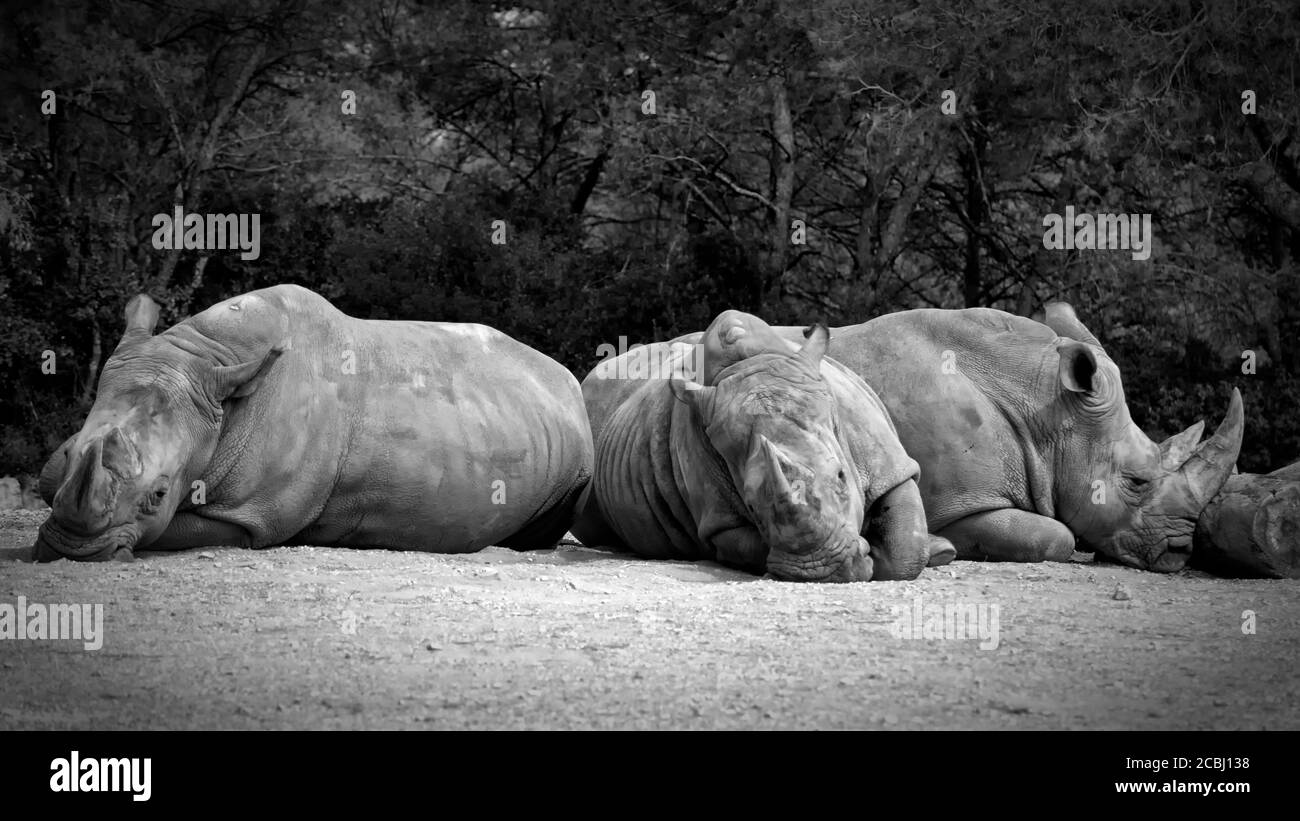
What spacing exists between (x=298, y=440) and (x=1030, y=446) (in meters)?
4.02

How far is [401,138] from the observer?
61.8 feet

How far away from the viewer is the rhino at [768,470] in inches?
293

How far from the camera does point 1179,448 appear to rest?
30.8 ft

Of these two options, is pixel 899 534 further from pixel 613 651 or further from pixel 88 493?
pixel 88 493

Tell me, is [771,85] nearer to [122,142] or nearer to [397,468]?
[122,142]

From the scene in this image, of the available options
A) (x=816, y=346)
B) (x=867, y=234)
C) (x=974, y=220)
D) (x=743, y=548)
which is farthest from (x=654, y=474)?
(x=974, y=220)

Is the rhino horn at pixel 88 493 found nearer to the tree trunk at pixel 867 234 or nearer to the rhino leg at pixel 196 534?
the rhino leg at pixel 196 534

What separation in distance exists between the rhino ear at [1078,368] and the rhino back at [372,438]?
2.88 m

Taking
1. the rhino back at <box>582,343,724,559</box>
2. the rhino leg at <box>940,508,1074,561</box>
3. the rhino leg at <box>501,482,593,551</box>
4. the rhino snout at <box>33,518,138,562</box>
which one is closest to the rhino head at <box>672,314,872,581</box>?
the rhino back at <box>582,343,724,559</box>

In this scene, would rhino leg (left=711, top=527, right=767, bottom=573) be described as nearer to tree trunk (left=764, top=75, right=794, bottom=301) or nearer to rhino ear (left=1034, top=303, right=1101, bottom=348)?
rhino ear (left=1034, top=303, right=1101, bottom=348)

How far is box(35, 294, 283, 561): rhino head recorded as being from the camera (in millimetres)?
7648

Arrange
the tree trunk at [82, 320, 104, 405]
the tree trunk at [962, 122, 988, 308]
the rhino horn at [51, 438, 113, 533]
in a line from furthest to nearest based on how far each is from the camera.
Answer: the tree trunk at [962, 122, 988, 308] < the tree trunk at [82, 320, 104, 405] < the rhino horn at [51, 438, 113, 533]

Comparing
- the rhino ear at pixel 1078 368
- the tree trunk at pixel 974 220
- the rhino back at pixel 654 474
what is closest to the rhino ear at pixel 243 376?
the rhino back at pixel 654 474

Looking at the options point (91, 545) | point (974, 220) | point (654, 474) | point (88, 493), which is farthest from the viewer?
point (974, 220)
